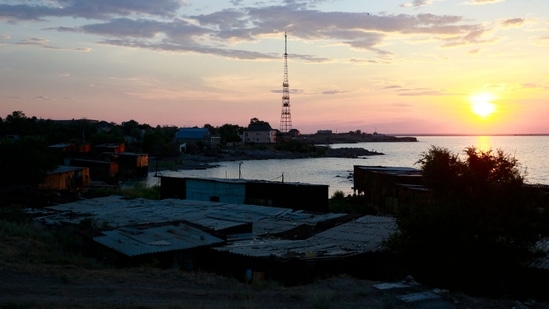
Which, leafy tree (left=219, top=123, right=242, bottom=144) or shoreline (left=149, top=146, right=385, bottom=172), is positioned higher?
leafy tree (left=219, top=123, right=242, bottom=144)

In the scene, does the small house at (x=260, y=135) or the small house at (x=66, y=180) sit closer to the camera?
the small house at (x=66, y=180)

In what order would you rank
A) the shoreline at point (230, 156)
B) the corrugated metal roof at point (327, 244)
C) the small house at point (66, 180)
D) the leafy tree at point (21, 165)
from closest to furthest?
the corrugated metal roof at point (327, 244) < the leafy tree at point (21, 165) < the small house at point (66, 180) < the shoreline at point (230, 156)

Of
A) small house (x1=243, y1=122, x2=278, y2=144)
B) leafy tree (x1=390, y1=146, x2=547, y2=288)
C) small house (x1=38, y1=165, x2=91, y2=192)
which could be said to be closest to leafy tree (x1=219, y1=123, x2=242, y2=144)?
small house (x1=243, y1=122, x2=278, y2=144)

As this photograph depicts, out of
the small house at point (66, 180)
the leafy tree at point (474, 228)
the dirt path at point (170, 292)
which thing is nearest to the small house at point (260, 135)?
the small house at point (66, 180)

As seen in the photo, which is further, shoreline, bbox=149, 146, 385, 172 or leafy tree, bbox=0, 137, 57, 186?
shoreline, bbox=149, 146, 385, 172

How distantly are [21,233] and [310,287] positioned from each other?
29.7 feet

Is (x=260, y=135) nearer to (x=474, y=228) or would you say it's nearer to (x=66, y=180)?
(x=66, y=180)

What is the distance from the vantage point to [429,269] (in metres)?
11.6

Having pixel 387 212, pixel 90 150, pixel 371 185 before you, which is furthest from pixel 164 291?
pixel 90 150

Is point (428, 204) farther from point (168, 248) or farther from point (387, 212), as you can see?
point (387, 212)

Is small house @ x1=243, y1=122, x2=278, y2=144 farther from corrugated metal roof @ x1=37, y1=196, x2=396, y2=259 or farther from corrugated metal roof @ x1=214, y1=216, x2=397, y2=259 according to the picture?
corrugated metal roof @ x1=214, y1=216, x2=397, y2=259

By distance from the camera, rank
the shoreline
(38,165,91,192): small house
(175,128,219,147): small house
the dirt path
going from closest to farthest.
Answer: the dirt path, (38,165,91,192): small house, the shoreline, (175,128,219,147): small house

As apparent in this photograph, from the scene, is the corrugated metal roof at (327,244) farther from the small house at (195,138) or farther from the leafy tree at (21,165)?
the small house at (195,138)

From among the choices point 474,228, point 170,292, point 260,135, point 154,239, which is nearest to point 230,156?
point 260,135
